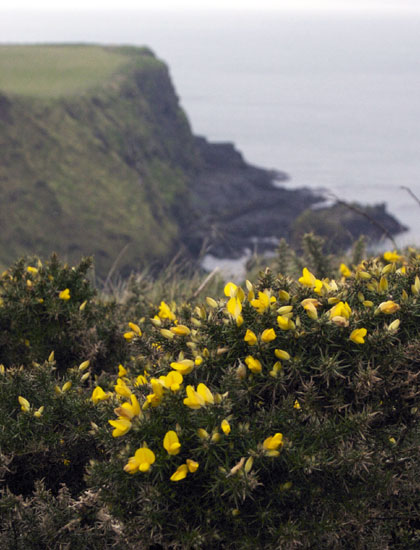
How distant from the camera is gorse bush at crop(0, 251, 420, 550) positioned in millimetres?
1953

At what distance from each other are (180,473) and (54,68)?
53.7 m

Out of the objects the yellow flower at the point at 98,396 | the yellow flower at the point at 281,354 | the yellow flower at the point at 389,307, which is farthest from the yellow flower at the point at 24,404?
the yellow flower at the point at 389,307

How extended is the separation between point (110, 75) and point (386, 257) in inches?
2050

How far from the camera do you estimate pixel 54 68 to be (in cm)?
5025

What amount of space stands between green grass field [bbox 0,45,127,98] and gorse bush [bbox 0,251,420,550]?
4388cm

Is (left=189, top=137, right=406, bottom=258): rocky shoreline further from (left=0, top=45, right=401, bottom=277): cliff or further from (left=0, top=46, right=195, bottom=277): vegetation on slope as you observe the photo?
(left=0, top=46, right=195, bottom=277): vegetation on slope

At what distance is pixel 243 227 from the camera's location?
41688mm

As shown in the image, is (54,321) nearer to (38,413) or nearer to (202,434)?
(38,413)

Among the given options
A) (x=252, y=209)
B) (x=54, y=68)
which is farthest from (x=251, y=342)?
(x=54, y=68)

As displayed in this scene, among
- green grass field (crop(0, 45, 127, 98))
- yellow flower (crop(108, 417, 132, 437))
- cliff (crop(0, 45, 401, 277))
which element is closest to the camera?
yellow flower (crop(108, 417, 132, 437))

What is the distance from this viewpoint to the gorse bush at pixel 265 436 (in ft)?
6.41

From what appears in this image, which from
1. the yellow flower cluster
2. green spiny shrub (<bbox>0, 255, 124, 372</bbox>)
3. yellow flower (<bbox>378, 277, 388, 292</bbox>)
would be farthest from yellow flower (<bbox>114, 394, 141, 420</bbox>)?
green spiny shrub (<bbox>0, 255, 124, 372</bbox>)

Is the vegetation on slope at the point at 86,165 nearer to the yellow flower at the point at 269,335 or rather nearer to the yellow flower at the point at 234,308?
the yellow flower at the point at 234,308

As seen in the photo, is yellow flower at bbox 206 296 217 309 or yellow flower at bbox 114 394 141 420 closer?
yellow flower at bbox 114 394 141 420
